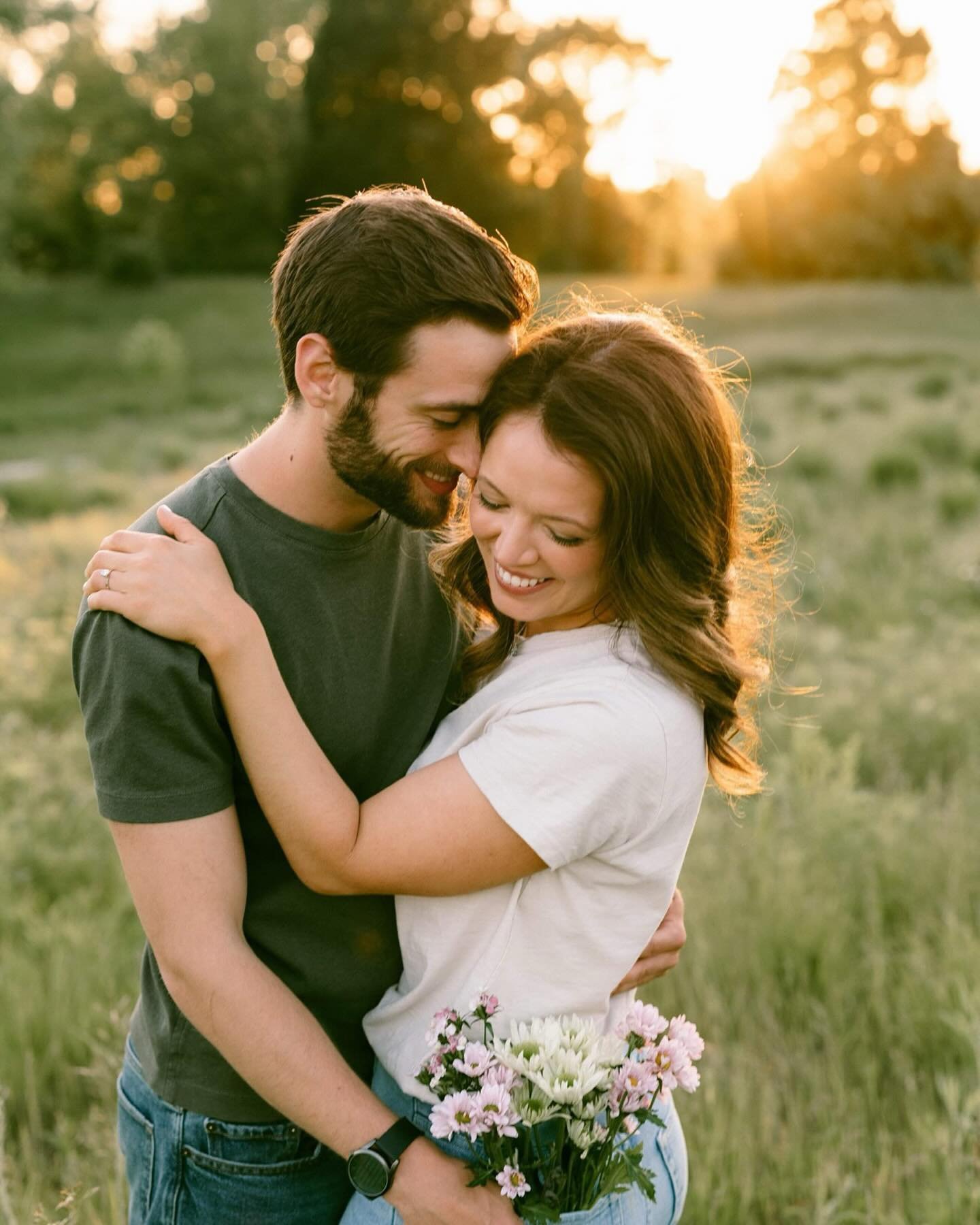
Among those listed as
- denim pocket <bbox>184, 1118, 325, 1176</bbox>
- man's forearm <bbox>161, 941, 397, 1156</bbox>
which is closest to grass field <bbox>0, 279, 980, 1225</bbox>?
denim pocket <bbox>184, 1118, 325, 1176</bbox>

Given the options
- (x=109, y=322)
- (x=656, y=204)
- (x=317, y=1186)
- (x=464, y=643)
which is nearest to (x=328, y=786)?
(x=464, y=643)

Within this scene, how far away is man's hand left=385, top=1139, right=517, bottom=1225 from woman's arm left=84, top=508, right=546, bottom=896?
436mm

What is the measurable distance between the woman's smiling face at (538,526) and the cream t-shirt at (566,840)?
112mm

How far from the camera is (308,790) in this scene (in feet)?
6.06

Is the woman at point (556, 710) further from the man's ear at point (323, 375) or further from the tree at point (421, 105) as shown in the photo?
the tree at point (421, 105)

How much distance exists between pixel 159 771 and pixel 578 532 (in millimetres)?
834

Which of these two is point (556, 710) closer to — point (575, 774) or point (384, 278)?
point (575, 774)

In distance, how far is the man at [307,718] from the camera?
69.9 inches

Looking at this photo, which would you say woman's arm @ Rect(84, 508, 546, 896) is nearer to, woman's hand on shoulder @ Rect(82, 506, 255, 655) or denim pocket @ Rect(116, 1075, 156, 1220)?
woman's hand on shoulder @ Rect(82, 506, 255, 655)

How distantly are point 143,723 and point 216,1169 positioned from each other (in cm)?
84

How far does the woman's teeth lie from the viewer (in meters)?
2.09

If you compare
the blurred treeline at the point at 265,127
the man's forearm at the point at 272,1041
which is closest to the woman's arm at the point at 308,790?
the man's forearm at the point at 272,1041

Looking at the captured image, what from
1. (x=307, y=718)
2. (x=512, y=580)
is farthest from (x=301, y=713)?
(x=512, y=580)

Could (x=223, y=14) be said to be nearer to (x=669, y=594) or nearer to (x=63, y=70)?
(x=63, y=70)
